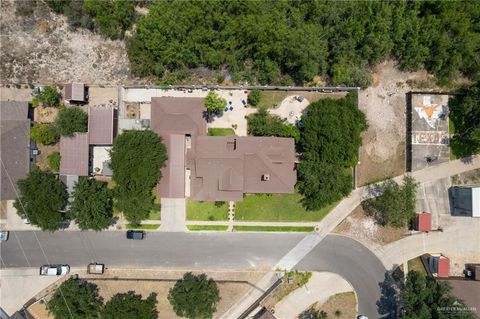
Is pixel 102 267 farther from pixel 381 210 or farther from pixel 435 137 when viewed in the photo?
pixel 435 137

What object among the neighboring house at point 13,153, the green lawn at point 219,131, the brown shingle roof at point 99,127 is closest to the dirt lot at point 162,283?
the neighboring house at point 13,153

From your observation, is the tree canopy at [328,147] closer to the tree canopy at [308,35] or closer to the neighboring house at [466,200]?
the tree canopy at [308,35]

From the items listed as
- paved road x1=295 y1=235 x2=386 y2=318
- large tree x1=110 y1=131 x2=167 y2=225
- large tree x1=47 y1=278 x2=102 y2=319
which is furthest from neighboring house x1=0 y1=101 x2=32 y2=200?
paved road x1=295 y1=235 x2=386 y2=318

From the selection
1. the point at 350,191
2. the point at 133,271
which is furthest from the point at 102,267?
the point at 350,191

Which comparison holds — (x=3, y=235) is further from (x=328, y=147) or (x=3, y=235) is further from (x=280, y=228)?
(x=328, y=147)

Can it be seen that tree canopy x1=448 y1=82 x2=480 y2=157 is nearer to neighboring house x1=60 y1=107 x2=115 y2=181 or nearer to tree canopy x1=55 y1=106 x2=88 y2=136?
neighboring house x1=60 y1=107 x2=115 y2=181

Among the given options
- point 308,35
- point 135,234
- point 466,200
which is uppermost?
point 308,35

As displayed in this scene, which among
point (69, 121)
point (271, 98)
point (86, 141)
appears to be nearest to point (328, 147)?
point (271, 98)

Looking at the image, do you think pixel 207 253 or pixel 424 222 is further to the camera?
pixel 207 253
